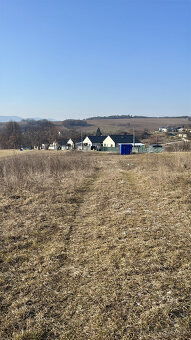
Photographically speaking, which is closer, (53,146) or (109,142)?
(109,142)

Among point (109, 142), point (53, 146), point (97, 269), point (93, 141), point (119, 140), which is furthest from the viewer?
point (53, 146)

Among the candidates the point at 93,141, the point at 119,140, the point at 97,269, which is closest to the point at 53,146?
A: the point at 93,141

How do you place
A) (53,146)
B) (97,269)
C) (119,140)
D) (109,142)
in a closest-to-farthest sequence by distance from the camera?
1. (97,269)
2. (119,140)
3. (109,142)
4. (53,146)

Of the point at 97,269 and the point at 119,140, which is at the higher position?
the point at 119,140

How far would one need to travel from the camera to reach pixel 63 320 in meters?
3.36

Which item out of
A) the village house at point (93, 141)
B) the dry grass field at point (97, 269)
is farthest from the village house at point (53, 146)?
the dry grass field at point (97, 269)

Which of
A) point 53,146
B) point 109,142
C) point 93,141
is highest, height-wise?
point 93,141

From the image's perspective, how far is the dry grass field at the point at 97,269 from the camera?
10.6 ft

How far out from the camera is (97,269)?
468 centimetres

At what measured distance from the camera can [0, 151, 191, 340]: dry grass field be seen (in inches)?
127

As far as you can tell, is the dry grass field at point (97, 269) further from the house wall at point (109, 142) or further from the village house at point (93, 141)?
the village house at point (93, 141)

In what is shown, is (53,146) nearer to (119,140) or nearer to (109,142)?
(109,142)

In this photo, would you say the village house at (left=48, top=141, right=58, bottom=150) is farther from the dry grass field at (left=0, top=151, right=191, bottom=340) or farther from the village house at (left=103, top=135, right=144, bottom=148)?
the dry grass field at (left=0, top=151, right=191, bottom=340)

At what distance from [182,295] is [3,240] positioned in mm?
4687
